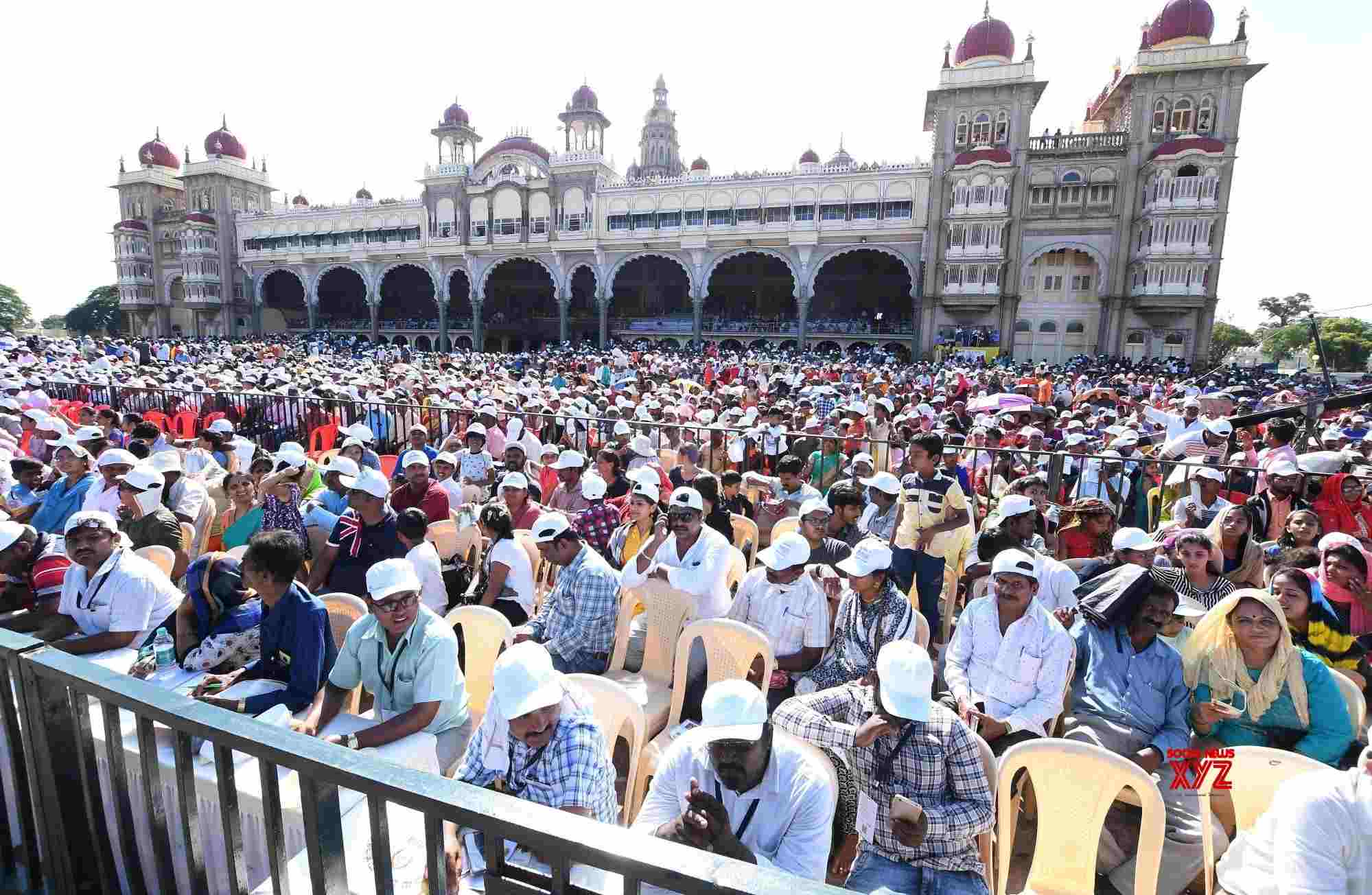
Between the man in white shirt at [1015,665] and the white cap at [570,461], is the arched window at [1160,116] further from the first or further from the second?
the man in white shirt at [1015,665]

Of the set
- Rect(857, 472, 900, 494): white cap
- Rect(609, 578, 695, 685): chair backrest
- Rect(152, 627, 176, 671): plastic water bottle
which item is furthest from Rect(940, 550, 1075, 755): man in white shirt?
Rect(152, 627, 176, 671): plastic water bottle

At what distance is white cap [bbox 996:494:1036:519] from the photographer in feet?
13.3

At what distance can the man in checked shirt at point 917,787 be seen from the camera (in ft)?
7.27

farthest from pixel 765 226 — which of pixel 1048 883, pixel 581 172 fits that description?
pixel 1048 883

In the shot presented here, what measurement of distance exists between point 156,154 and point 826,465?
192 feet

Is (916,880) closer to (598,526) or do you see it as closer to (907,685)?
(907,685)

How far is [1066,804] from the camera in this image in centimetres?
223

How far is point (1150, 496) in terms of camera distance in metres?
6.04

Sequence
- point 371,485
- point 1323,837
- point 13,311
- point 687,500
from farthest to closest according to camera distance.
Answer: point 13,311, point 371,485, point 687,500, point 1323,837

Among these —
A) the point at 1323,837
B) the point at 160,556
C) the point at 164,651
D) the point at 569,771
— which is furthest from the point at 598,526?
the point at 1323,837

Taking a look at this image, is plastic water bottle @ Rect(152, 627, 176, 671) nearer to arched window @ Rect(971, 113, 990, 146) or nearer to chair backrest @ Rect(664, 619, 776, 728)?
chair backrest @ Rect(664, 619, 776, 728)

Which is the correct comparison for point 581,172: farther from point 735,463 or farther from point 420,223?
point 735,463

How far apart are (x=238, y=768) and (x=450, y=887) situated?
93 centimetres

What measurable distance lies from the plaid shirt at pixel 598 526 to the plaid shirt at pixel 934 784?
2.73m
